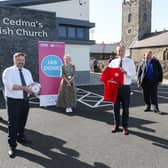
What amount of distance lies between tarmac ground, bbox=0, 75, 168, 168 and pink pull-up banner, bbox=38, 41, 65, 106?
3.47ft

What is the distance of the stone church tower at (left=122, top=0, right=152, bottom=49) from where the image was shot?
2014 inches

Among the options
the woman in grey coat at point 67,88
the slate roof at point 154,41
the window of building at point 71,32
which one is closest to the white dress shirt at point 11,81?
the woman in grey coat at point 67,88

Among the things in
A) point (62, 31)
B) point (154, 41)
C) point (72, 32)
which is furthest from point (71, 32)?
point (154, 41)

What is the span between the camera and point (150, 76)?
830 centimetres

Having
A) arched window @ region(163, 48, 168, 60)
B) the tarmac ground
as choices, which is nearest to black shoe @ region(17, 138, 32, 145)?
the tarmac ground

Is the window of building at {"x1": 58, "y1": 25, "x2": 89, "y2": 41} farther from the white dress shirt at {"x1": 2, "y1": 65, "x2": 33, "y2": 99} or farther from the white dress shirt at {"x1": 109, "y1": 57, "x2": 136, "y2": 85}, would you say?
the white dress shirt at {"x1": 2, "y1": 65, "x2": 33, "y2": 99}

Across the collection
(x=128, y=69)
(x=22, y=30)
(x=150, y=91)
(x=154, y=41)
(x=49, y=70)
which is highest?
(x=154, y=41)

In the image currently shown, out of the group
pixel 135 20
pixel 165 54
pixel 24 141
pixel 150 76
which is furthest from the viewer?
pixel 135 20

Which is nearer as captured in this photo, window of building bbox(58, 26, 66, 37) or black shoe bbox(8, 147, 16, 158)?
black shoe bbox(8, 147, 16, 158)

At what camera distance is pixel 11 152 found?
4668mm

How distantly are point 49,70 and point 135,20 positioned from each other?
4567cm

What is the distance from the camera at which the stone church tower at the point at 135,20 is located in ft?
168

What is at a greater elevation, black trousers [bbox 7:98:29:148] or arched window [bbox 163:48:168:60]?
arched window [bbox 163:48:168:60]

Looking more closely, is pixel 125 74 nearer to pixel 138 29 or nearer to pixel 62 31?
pixel 62 31
